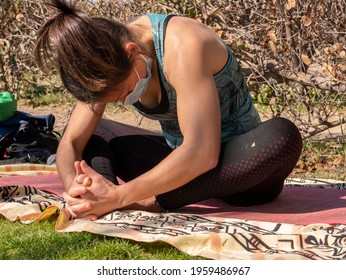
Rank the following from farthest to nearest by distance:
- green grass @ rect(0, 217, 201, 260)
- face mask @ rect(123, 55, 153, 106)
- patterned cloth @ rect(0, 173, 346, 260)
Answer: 1. face mask @ rect(123, 55, 153, 106)
2. green grass @ rect(0, 217, 201, 260)
3. patterned cloth @ rect(0, 173, 346, 260)

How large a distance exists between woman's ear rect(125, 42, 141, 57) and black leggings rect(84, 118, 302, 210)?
23.9 inches

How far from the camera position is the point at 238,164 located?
3.44 meters

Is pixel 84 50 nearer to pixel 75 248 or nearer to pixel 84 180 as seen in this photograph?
pixel 84 180

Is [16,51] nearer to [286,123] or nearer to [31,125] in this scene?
[31,125]

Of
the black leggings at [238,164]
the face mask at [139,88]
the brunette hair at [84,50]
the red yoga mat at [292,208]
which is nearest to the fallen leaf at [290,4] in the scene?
the red yoga mat at [292,208]

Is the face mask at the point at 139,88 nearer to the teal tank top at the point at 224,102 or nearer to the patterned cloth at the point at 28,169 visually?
the teal tank top at the point at 224,102

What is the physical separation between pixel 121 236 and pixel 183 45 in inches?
31.9

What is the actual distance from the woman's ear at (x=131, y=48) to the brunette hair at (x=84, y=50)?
2 centimetres

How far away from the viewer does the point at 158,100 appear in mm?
3559

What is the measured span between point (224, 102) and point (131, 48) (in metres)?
0.58

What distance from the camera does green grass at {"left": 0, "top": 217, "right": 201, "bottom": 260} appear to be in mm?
3055

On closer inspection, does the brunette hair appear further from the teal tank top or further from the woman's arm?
the woman's arm

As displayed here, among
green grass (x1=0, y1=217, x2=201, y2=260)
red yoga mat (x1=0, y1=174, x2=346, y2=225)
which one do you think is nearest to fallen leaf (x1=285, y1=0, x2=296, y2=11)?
red yoga mat (x1=0, y1=174, x2=346, y2=225)

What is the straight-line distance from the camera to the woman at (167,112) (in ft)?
10.4
